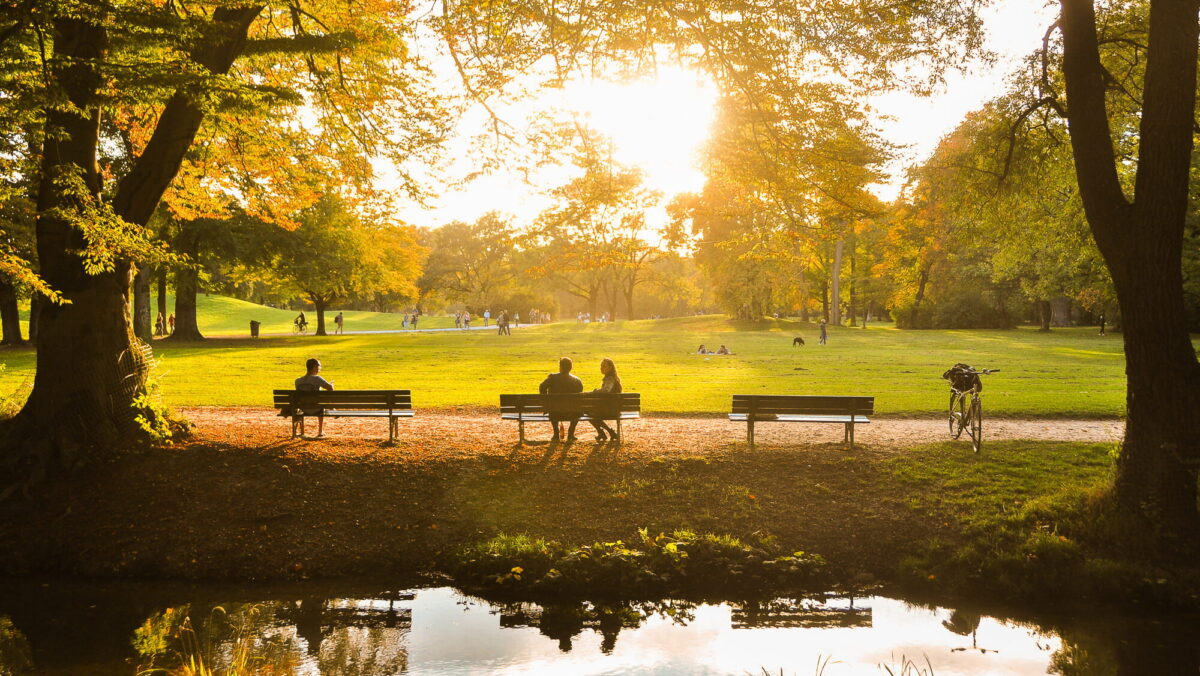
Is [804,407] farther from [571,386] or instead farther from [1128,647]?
[1128,647]

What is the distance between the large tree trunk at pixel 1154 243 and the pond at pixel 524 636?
1.71m

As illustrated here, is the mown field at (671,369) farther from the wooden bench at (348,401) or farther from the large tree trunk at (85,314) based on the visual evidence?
the wooden bench at (348,401)

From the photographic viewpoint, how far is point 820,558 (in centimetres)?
816

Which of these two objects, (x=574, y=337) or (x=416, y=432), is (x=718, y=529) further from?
(x=574, y=337)

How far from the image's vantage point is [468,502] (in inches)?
367

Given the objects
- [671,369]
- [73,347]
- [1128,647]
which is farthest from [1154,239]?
[671,369]

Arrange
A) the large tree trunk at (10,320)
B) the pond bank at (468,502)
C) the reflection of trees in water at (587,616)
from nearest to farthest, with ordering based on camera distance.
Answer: the reflection of trees in water at (587,616)
the pond bank at (468,502)
the large tree trunk at (10,320)

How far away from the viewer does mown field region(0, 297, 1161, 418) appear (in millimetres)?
17750

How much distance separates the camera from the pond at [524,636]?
5.96 meters

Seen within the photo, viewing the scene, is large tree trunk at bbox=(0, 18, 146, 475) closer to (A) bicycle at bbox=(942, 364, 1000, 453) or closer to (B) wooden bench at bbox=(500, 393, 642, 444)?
(B) wooden bench at bbox=(500, 393, 642, 444)

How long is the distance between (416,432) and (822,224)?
743 cm

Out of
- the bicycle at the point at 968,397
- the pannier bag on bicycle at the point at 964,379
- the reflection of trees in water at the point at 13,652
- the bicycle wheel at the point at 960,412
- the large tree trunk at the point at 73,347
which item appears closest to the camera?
the reflection of trees in water at the point at 13,652

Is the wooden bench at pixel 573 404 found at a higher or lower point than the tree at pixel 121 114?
lower

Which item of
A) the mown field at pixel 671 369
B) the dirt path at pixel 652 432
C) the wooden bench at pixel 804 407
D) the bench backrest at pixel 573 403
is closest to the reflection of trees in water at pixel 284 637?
the dirt path at pixel 652 432
